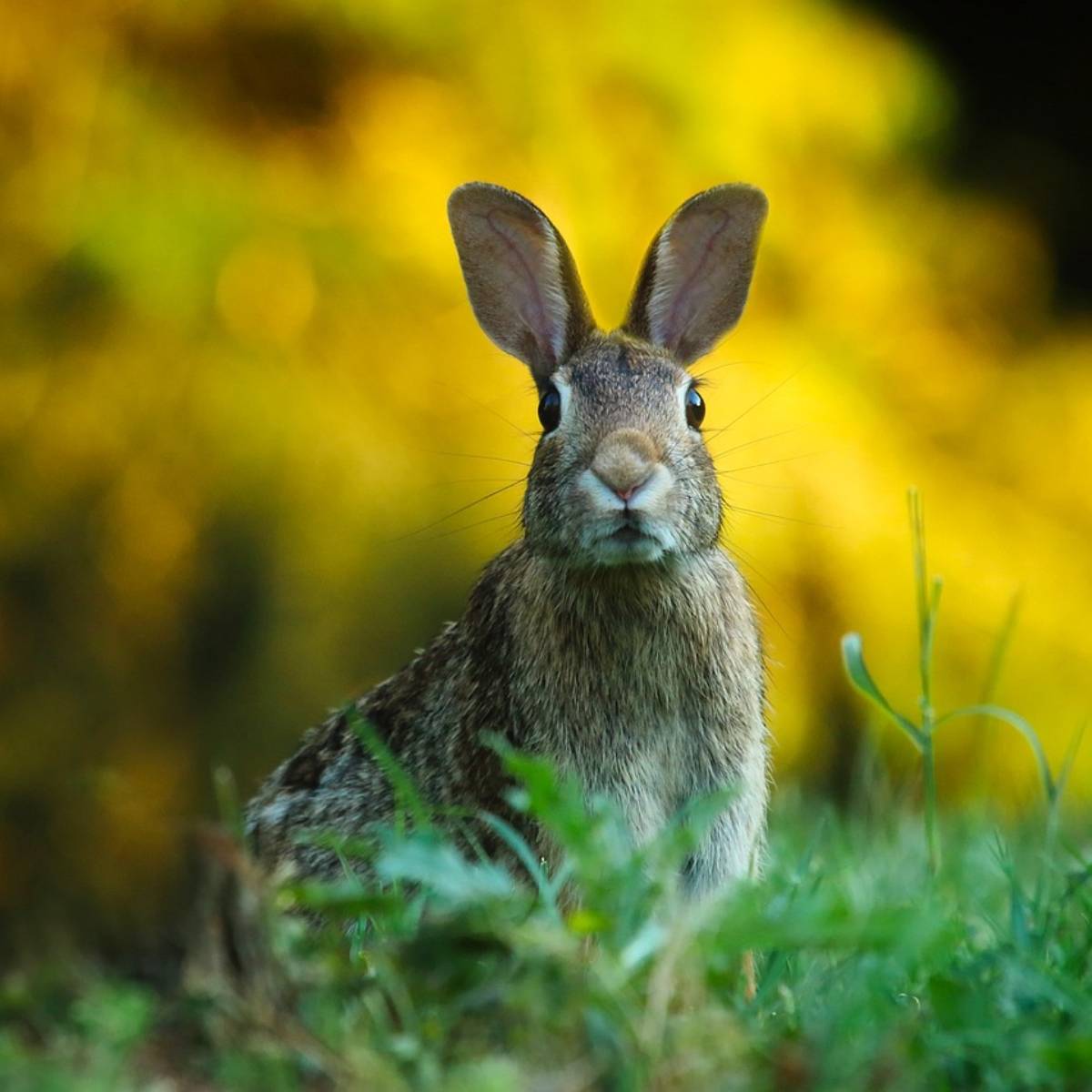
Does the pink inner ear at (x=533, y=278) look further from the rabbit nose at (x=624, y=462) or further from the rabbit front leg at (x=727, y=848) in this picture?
the rabbit front leg at (x=727, y=848)

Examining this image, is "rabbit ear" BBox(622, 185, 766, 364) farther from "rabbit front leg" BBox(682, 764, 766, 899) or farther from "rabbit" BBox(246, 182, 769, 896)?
"rabbit front leg" BBox(682, 764, 766, 899)

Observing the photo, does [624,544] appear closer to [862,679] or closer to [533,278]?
[862,679]

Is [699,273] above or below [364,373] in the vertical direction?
above

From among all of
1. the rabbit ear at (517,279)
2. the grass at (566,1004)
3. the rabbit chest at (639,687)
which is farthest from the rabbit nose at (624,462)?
the grass at (566,1004)

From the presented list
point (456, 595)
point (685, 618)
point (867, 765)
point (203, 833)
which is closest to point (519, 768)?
point (203, 833)

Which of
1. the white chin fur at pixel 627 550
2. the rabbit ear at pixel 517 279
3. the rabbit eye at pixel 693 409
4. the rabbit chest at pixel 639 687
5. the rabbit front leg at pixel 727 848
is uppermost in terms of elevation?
the rabbit ear at pixel 517 279

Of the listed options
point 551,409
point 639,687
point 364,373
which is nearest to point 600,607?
point 639,687
